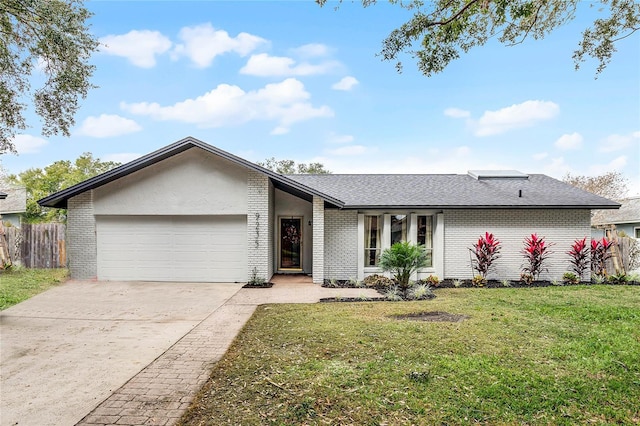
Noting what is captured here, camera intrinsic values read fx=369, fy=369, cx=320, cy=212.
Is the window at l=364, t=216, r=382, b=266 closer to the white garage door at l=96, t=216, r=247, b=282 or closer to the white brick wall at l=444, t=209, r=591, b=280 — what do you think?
the white brick wall at l=444, t=209, r=591, b=280

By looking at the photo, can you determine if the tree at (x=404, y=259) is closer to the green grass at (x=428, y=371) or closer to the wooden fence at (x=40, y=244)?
the green grass at (x=428, y=371)

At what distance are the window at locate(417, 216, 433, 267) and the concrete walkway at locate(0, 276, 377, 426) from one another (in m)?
3.61

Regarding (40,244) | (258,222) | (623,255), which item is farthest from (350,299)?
(40,244)

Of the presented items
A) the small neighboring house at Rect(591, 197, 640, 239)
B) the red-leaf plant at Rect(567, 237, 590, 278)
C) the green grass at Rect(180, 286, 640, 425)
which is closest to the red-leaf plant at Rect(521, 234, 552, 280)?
the red-leaf plant at Rect(567, 237, 590, 278)

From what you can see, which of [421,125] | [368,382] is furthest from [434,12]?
[421,125]

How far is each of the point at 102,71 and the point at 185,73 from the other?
23.6 ft

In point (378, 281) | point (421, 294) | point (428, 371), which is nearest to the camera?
point (428, 371)

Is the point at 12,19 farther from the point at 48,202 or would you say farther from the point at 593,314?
the point at 593,314

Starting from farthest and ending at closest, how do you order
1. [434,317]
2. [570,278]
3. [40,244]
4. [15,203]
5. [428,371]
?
[15,203]
[40,244]
[570,278]
[434,317]
[428,371]

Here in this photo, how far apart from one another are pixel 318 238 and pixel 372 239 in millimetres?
2037

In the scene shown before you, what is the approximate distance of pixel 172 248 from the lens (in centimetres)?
1250

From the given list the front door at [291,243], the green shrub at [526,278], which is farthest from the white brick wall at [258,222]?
the green shrub at [526,278]

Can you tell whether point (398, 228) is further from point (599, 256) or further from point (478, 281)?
point (599, 256)

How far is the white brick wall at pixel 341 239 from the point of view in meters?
12.7
